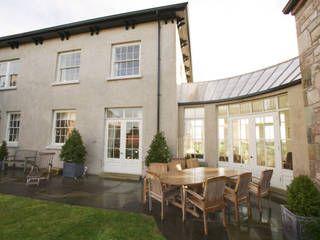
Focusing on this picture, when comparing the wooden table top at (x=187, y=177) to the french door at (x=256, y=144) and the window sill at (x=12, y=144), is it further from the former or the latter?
the window sill at (x=12, y=144)

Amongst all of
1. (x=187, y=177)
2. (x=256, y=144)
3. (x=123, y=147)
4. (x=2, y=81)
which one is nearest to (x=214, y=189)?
(x=187, y=177)

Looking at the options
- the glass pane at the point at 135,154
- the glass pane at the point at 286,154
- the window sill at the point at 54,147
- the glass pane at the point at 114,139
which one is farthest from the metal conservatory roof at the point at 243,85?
the window sill at the point at 54,147

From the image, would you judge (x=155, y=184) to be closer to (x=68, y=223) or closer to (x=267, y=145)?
(x=68, y=223)

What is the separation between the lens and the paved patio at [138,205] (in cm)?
284

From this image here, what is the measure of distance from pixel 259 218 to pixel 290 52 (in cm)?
603

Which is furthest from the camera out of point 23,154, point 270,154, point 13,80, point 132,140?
point 13,80

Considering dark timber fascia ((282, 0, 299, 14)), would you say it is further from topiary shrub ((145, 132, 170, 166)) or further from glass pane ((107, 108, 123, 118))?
glass pane ((107, 108, 123, 118))

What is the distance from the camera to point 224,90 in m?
7.14

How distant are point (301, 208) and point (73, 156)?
714 cm

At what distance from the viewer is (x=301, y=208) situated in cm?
255

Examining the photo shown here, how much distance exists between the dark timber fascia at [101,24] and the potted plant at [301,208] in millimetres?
7363

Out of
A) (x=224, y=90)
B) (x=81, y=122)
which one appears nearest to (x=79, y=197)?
(x=81, y=122)

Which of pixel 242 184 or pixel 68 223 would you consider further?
pixel 242 184

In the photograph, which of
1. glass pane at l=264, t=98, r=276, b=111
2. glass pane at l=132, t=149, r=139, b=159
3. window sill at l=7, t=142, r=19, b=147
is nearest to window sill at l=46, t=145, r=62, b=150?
window sill at l=7, t=142, r=19, b=147
